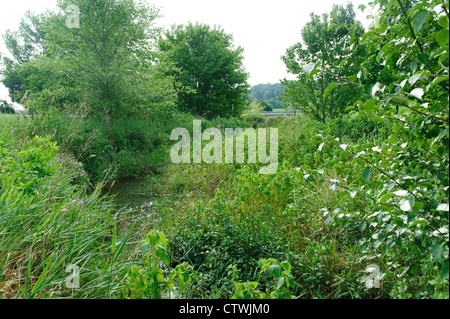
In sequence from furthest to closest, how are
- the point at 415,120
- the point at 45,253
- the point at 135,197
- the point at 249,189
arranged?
the point at 135,197
the point at 249,189
the point at 45,253
the point at 415,120

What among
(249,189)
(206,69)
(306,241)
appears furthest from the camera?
(206,69)

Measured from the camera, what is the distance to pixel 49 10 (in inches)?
353

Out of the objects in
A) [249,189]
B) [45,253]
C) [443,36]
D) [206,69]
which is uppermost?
[206,69]

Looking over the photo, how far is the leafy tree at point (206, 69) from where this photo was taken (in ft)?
58.4

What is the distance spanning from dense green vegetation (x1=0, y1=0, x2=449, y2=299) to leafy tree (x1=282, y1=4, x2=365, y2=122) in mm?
49

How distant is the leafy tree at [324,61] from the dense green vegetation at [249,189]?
49 millimetres

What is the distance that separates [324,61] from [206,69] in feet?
35.0

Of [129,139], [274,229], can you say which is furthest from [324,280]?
[129,139]

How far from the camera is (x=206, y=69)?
57.8 ft

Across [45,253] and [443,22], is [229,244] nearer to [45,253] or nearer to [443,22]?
[45,253]

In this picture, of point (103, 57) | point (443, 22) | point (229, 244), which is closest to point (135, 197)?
point (229, 244)

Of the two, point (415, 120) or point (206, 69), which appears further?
point (206, 69)

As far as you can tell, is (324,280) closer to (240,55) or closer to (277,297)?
(277,297)

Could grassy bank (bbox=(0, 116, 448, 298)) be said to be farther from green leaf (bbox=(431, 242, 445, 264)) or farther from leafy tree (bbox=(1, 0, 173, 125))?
leafy tree (bbox=(1, 0, 173, 125))
